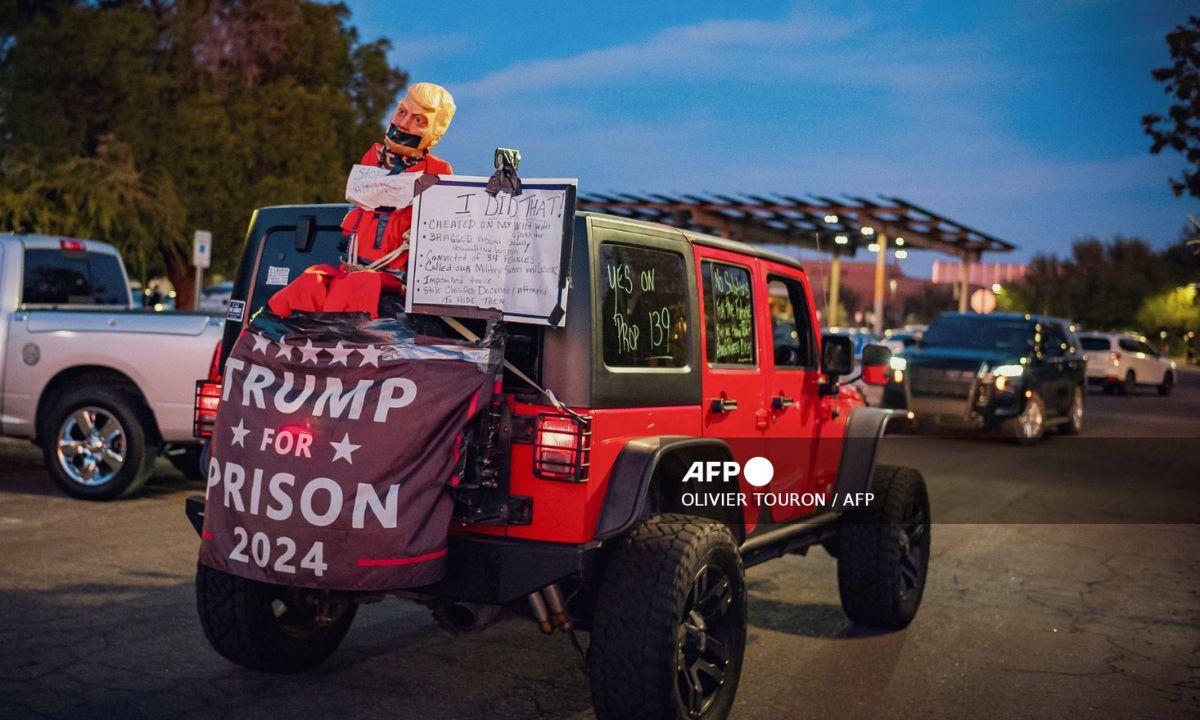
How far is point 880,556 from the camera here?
614 cm

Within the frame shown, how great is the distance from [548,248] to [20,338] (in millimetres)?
6859

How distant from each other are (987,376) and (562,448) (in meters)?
13.4

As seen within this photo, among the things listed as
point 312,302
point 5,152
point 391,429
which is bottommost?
point 391,429

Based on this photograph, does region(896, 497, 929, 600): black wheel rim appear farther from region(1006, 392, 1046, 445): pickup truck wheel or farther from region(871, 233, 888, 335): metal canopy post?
region(871, 233, 888, 335): metal canopy post

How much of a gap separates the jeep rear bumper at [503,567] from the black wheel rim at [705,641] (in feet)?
1.41

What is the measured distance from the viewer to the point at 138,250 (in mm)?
24625

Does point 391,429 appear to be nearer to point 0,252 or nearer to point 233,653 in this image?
point 233,653

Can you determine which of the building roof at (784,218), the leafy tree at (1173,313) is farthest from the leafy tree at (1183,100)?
the leafy tree at (1173,313)

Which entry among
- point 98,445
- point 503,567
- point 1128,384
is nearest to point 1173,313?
point 1128,384

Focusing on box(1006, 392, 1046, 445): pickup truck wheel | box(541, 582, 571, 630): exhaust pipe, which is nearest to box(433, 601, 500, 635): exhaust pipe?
box(541, 582, 571, 630): exhaust pipe

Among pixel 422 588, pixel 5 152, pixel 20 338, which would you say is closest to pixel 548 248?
pixel 422 588

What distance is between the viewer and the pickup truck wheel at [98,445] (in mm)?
9172

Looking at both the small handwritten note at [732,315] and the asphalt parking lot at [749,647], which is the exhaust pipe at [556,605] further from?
the small handwritten note at [732,315]

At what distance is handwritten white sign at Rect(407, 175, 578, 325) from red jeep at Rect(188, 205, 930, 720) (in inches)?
5.1
